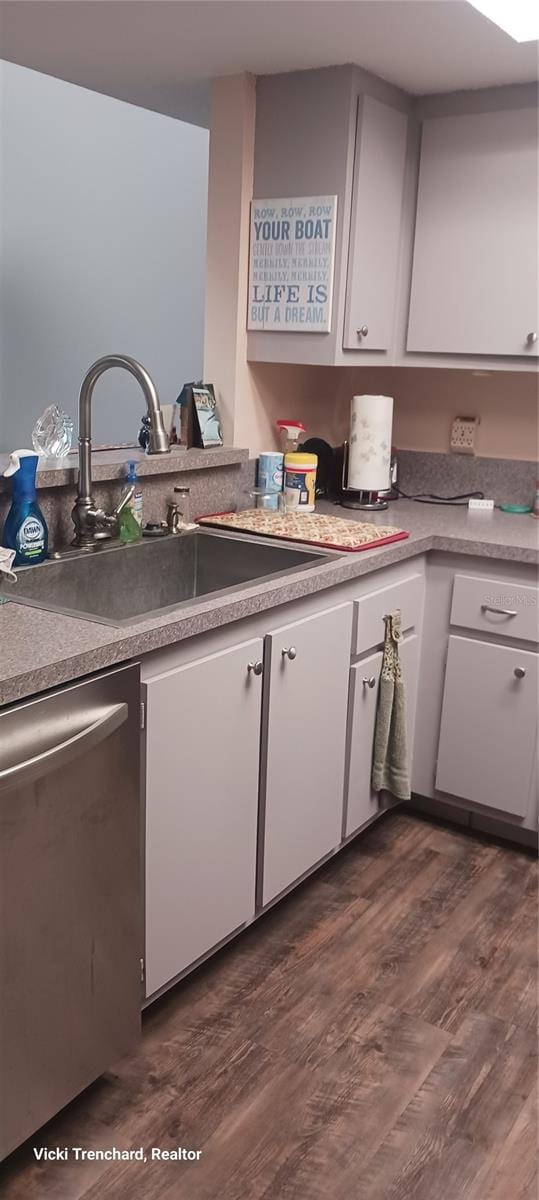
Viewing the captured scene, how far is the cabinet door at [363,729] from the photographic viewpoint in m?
2.36

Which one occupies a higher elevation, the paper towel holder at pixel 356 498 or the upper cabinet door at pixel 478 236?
the upper cabinet door at pixel 478 236

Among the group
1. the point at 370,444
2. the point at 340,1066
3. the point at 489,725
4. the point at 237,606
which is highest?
the point at 370,444

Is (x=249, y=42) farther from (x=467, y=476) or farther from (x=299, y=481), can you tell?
(x=467, y=476)

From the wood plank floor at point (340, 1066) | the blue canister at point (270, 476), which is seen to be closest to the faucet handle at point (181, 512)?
the blue canister at point (270, 476)

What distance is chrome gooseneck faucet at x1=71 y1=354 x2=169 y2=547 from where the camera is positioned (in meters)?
1.87

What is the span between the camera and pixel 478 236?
2.58 meters

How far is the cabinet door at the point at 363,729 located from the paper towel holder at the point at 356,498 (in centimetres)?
45

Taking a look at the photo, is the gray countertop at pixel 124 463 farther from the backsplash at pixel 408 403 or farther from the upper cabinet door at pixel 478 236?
the upper cabinet door at pixel 478 236

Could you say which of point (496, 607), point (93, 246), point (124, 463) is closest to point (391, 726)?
point (496, 607)

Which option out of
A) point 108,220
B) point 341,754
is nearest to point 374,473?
point 341,754

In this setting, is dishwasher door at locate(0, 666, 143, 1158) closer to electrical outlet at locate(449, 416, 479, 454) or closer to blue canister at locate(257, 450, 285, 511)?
blue canister at locate(257, 450, 285, 511)

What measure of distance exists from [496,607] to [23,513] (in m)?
1.21

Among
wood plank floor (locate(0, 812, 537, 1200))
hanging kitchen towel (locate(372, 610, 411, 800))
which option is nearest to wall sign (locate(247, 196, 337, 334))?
hanging kitchen towel (locate(372, 610, 411, 800))

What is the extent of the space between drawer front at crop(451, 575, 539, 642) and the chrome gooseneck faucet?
2.99 ft
